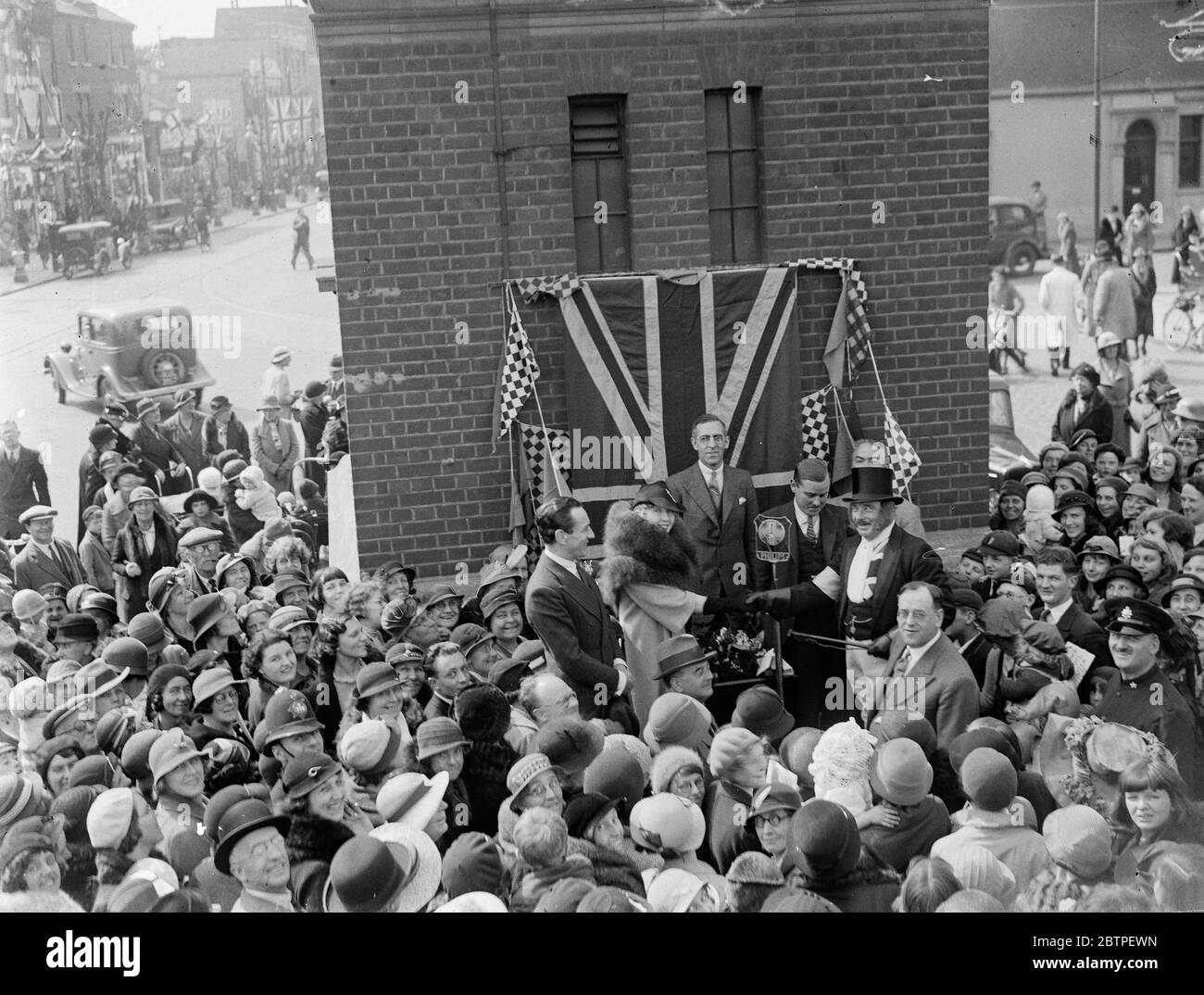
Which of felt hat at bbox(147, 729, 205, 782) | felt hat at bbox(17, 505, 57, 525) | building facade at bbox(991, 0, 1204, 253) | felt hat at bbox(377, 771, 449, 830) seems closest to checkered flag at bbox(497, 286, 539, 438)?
felt hat at bbox(17, 505, 57, 525)

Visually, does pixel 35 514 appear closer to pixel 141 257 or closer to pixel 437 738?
pixel 437 738

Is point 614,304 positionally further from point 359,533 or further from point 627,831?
point 627,831

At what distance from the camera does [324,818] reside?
17.5 feet

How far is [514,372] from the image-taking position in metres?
9.48

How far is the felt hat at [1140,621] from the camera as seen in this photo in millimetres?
6387

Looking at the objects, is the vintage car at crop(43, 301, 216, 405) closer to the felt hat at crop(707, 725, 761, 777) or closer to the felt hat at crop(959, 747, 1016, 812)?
the felt hat at crop(707, 725, 761, 777)

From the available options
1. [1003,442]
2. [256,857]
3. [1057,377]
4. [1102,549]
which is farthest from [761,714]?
[1057,377]

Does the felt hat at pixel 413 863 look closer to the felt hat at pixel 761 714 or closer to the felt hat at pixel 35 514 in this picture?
the felt hat at pixel 761 714

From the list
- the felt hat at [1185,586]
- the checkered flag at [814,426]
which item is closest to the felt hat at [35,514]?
the checkered flag at [814,426]

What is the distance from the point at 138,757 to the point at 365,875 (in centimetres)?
147

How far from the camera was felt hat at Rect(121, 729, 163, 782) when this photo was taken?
19.3 ft

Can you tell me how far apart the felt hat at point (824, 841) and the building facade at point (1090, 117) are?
1662 cm

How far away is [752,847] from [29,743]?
11.2 feet

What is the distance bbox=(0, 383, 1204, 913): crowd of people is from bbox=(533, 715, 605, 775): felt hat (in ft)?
0.04
